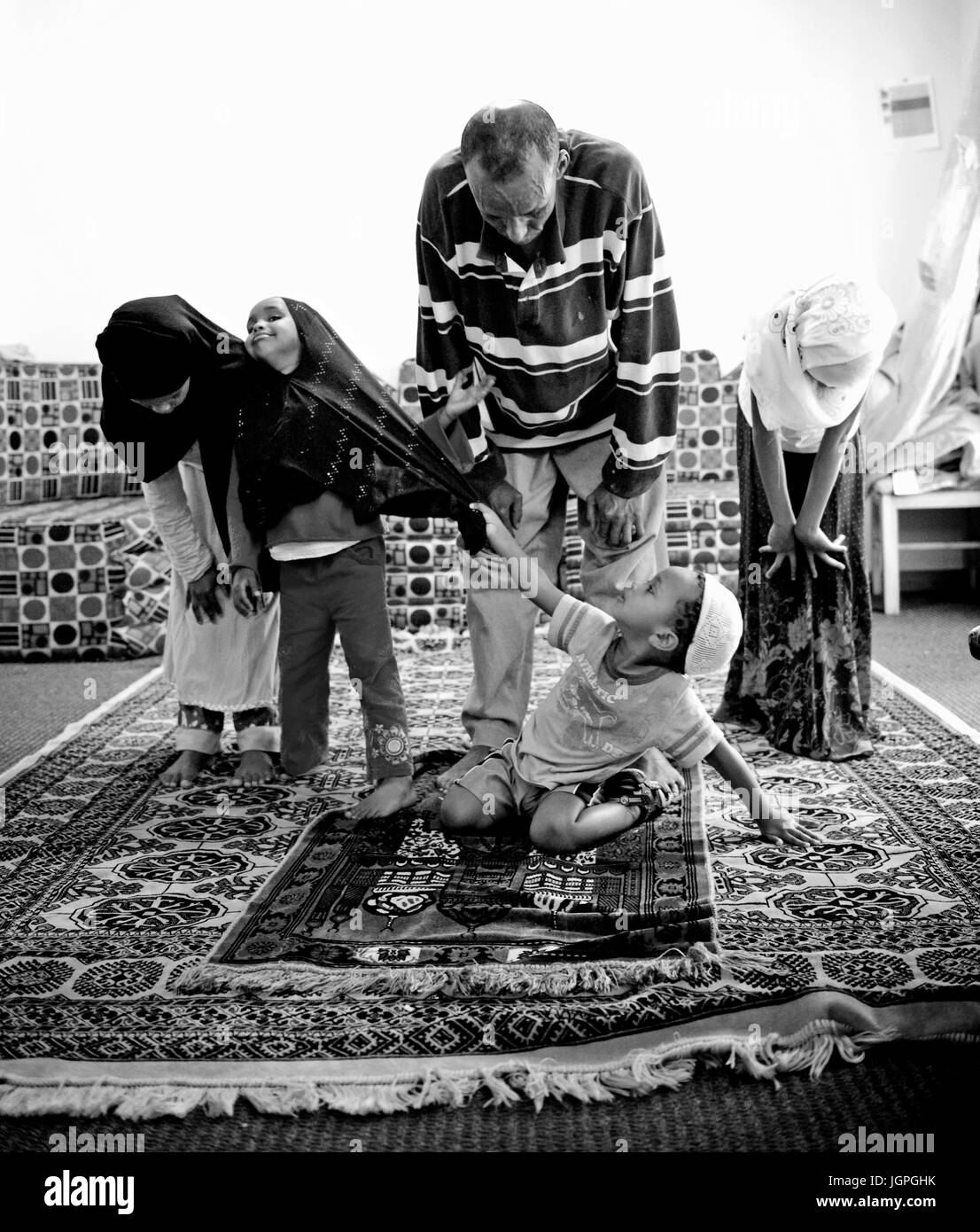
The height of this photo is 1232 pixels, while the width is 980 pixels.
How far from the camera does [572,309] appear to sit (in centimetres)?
224

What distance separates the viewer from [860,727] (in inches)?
107

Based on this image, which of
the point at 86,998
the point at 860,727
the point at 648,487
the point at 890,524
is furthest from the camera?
the point at 890,524

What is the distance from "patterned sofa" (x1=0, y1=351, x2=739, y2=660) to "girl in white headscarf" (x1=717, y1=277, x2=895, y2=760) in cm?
120

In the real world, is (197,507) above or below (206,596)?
above

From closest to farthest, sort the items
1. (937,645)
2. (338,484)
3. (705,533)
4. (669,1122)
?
(669,1122) → (338,484) → (937,645) → (705,533)

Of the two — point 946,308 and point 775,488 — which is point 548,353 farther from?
point 946,308

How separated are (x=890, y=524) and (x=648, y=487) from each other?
2.57 meters

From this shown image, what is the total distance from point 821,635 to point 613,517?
637mm

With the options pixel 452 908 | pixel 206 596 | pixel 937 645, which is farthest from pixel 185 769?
pixel 937 645

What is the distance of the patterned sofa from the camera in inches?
164

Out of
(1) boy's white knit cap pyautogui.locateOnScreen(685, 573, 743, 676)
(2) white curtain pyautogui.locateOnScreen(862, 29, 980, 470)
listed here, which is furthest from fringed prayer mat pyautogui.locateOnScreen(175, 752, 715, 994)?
(2) white curtain pyautogui.locateOnScreen(862, 29, 980, 470)

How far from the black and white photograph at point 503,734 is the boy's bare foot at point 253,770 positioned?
10 mm

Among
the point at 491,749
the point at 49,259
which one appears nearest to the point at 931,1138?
the point at 491,749
